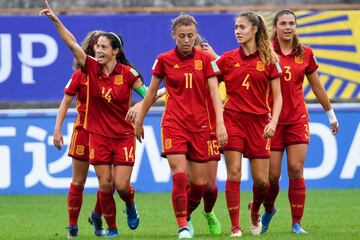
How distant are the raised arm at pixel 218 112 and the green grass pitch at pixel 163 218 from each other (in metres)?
0.97

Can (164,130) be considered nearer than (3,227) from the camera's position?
Yes

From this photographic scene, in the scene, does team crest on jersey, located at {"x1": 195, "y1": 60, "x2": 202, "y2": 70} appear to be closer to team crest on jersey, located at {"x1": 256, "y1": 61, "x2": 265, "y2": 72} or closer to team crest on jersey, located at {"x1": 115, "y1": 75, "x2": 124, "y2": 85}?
team crest on jersey, located at {"x1": 256, "y1": 61, "x2": 265, "y2": 72}

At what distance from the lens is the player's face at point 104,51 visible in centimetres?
1165

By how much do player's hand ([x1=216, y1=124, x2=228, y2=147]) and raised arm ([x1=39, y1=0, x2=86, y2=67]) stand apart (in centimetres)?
152

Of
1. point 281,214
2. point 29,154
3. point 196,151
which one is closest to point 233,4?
point 29,154

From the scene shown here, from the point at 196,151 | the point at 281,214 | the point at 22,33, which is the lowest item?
the point at 281,214

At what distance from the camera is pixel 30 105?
20484 millimetres

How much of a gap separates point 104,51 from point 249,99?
1.49 meters

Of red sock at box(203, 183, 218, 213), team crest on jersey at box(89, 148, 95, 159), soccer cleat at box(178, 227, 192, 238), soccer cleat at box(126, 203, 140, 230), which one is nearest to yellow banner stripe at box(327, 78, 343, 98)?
red sock at box(203, 183, 218, 213)

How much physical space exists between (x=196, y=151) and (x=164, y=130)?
0.37m

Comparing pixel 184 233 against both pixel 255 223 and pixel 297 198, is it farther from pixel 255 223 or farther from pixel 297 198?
pixel 297 198

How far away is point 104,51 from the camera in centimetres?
1166

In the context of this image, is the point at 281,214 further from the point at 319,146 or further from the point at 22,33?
the point at 22,33

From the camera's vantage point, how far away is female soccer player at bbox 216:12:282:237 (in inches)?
457
